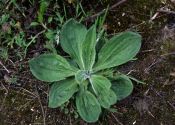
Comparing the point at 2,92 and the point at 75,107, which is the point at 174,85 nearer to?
the point at 75,107

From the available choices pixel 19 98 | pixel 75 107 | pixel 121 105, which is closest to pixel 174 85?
pixel 121 105

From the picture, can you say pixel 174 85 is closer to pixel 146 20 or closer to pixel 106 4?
pixel 146 20

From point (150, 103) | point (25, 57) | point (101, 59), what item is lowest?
point (150, 103)

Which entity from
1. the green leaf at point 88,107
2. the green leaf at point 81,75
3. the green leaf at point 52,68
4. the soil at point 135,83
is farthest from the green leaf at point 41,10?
the green leaf at point 88,107

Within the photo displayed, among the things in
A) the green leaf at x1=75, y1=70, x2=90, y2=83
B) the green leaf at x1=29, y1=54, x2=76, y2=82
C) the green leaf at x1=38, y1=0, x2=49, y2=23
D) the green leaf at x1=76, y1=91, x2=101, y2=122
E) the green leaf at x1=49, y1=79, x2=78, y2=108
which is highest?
the green leaf at x1=38, y1=0, x2=49, y2=23

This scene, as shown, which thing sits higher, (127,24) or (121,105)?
(127,24)

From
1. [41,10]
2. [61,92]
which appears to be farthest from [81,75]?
[41,10]

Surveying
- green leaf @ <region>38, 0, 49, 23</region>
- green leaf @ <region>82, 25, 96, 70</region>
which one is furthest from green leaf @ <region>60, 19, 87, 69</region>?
green leaf @ <region>38, 0, 49, 23</region>

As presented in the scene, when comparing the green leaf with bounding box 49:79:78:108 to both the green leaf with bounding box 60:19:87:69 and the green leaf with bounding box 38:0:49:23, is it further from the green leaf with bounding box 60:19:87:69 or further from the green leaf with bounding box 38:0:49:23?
the green leaf with bounding box 38:0:49:23
